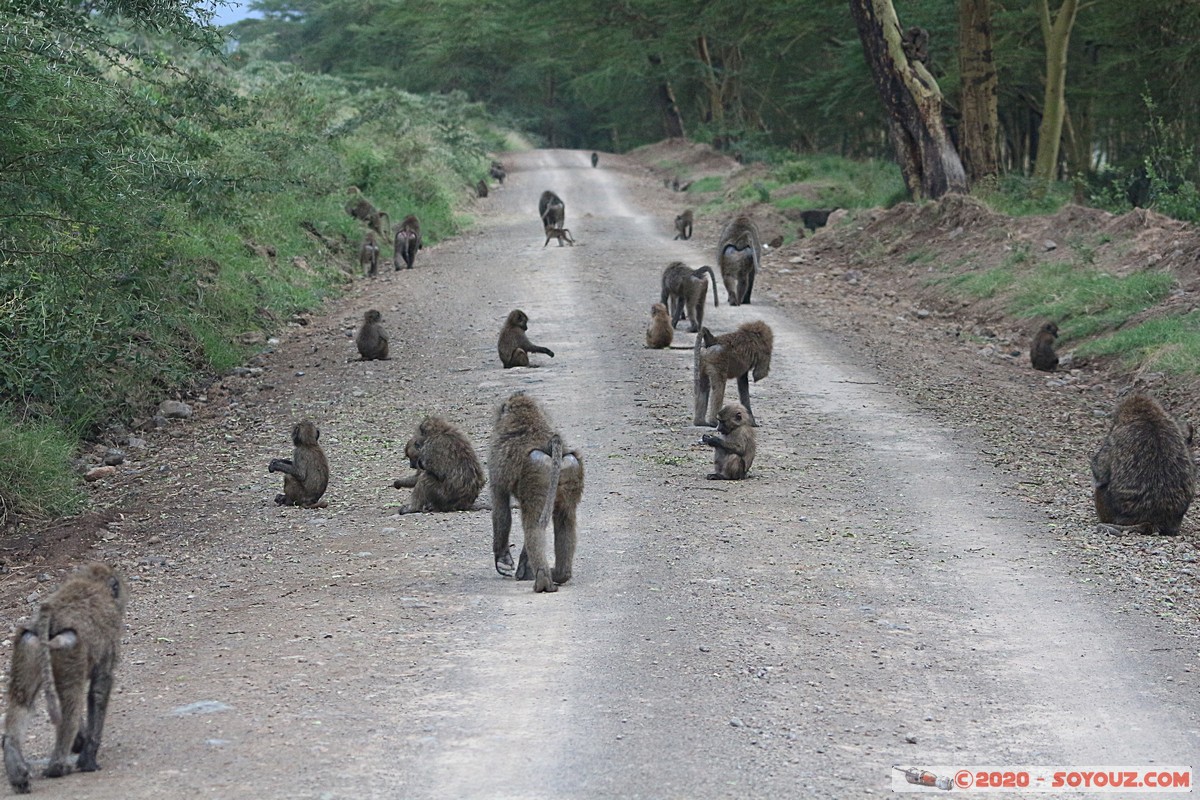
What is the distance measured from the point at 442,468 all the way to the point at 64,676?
4.82 meters

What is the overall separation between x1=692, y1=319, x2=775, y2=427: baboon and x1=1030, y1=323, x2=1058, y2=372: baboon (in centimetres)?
551

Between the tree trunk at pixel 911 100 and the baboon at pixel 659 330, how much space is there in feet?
37.5

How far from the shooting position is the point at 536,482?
779 cm

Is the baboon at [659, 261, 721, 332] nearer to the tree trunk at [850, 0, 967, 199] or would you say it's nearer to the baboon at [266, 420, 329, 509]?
the baboon at [266, 420, 329, 509]

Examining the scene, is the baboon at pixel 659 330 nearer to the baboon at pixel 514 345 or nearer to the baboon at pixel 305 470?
the baboon at pixel 514 345

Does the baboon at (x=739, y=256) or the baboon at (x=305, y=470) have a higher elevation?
the baboon at (x=739, y=256)

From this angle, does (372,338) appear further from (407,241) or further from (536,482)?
(536,482)

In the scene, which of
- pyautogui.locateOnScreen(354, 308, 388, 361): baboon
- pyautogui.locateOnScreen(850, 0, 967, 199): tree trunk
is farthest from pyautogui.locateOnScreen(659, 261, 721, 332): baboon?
pyautogui.locateOnScreen(850, 0, 967, 199): tree trunk

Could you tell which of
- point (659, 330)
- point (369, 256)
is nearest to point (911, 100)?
point (369, 256)

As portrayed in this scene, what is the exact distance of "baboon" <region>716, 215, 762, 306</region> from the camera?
19812 mm

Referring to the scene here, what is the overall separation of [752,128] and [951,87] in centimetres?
2424

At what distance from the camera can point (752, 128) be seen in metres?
57.2

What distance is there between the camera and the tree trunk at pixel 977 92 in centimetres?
2634

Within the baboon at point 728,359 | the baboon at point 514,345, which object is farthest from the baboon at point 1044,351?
the baboon at point 514,345
